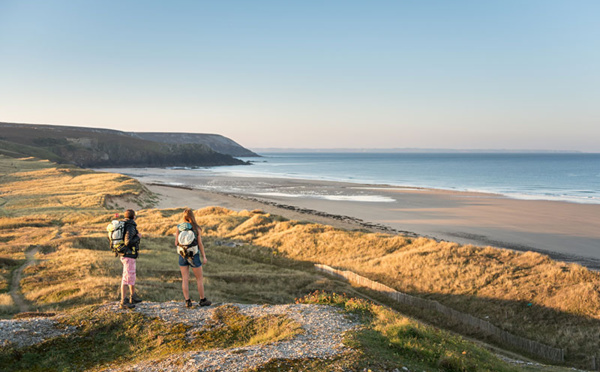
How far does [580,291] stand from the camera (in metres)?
20.2

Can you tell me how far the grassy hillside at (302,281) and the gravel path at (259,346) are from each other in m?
0.37

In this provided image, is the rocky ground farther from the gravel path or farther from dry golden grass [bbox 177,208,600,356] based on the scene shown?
dry golden grass [bbox 177,208,600,356]

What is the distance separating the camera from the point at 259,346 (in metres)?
8.13

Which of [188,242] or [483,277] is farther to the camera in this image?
[483,277]

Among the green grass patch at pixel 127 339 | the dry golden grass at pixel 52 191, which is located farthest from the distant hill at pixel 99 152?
the green grass patch at pixel 127 339

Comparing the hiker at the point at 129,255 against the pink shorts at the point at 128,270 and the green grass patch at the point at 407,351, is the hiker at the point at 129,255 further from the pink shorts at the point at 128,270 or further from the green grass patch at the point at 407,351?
the green grass patch at the point at 407,351

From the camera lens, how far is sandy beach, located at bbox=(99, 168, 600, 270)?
40.4m

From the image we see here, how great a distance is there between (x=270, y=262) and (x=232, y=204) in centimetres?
3632

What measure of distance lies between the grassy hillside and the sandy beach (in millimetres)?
11569

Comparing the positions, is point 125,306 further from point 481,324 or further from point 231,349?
point 481,324

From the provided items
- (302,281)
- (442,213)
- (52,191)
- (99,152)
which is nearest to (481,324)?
(302,281)

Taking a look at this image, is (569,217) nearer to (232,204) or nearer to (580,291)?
(580,291)

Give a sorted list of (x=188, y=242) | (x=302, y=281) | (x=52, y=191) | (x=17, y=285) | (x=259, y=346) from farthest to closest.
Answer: (x=52, y=191) < (x=302, y=281) < (x=17, y=285) < (x=188, y=242) < (x=259, y=346)

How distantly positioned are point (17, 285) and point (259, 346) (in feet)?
49.6
